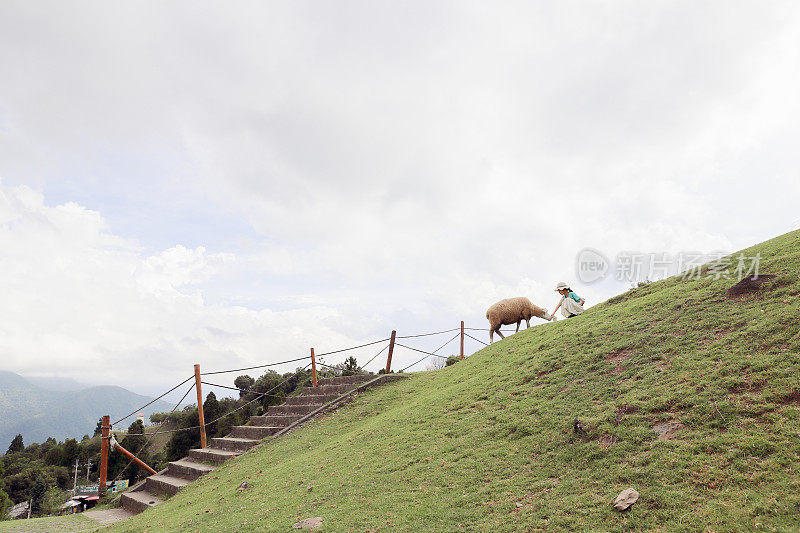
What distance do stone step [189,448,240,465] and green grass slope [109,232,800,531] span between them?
111cm

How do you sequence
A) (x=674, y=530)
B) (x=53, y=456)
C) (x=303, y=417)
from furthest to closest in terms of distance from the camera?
(x=53, y=456)
(x=303, y=417)
(x=674, y=530)

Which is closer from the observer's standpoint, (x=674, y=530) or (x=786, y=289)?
(x=674, y=530)

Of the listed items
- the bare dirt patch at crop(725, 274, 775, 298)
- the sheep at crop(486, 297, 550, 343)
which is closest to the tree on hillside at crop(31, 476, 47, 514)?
the sheep at crop(486, 297, 550, 343)

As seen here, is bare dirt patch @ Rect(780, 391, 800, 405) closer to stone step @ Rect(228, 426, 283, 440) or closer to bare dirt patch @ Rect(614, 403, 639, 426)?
bare dirt patch @ Rect(614, 403, 639, 426)

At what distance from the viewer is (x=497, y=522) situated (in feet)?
16.9

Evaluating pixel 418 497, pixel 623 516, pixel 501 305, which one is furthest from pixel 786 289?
pixel 501 305

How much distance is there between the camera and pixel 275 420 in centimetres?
1518

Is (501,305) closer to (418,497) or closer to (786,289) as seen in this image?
(786,289)

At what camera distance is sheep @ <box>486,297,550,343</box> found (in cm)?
1945

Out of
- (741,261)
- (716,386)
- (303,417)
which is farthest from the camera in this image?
(303,417)

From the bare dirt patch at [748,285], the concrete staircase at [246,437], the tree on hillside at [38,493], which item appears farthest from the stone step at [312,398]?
the tree on hillside at [38,493]

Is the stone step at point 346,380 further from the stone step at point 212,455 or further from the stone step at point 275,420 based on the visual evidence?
the stone step at point 212,455

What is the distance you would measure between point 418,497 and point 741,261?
10.1 m

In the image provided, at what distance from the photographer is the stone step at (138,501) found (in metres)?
11.7
